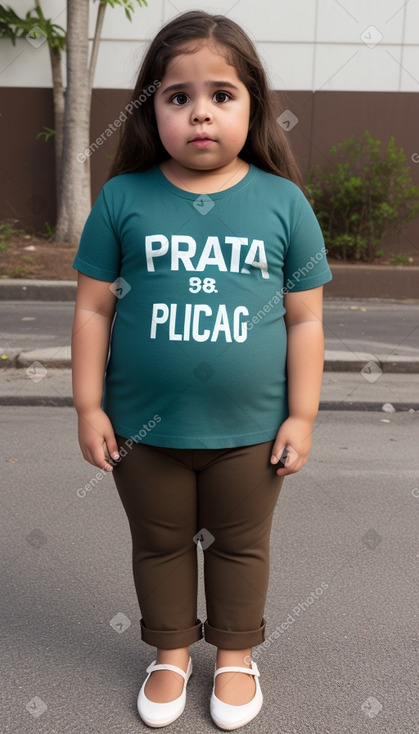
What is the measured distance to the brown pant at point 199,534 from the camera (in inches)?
81.6

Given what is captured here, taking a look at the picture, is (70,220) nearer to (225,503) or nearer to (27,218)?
(27,218)

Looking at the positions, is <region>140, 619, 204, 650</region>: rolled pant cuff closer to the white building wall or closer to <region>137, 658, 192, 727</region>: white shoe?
<region>137, 658, 192, 727</region>: white shoe

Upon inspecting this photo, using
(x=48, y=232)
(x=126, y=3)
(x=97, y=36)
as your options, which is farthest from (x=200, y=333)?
(x=48, y=232)

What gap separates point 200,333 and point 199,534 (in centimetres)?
56

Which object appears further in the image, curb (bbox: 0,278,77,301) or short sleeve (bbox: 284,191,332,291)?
curb (bbox: 0,278,77,301)

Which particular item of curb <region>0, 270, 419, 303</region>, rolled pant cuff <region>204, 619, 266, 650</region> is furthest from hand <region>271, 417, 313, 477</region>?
curb <region>0, 270, 419, 303</region>

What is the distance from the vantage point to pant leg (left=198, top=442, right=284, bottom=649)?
81.7 inches

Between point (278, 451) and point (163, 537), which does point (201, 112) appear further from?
point (163, 537)

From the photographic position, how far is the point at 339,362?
650 cm

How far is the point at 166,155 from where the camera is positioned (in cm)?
212

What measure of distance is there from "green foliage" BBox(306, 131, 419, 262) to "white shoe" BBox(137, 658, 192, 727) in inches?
343

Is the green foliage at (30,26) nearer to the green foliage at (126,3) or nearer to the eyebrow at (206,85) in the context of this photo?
the green foliage at (126,3)

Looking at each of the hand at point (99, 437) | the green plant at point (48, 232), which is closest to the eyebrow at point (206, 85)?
the hand at point (99, 437)

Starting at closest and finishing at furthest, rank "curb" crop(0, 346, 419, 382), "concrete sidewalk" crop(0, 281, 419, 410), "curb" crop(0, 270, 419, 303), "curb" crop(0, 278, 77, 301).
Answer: "concrete sidewalk" crop(0, 281, 419, 410)
"curb" crop(0, 346, 419, 382)
"curb" crop(0, 278, 77, 301)
"curb" crop(0, 270, 419, 303)
